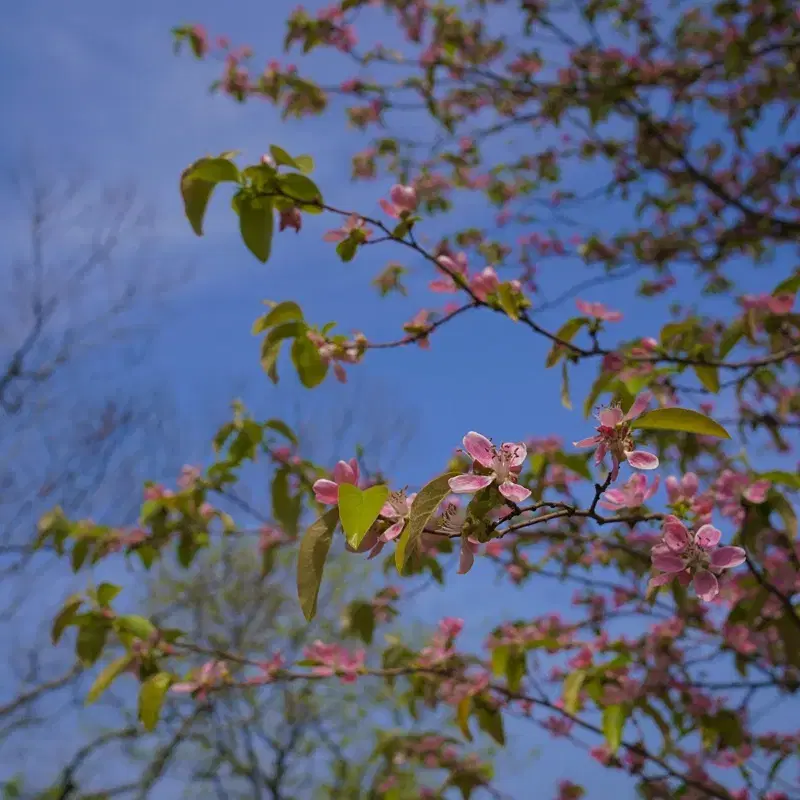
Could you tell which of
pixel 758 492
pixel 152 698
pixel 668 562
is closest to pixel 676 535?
pixel 668 562

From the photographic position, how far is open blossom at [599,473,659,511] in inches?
30.6

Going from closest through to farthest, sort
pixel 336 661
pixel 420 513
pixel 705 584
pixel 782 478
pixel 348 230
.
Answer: pixel 420 513 → pixel 705 584 → pixel 348 230 → pixel 782 478 → pixel 336 661

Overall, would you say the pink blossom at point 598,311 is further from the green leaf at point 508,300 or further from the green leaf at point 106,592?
the green leaf at point 106,592

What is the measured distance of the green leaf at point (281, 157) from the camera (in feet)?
3.59

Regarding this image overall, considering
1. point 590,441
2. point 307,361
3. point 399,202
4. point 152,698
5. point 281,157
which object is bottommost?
point 152,698

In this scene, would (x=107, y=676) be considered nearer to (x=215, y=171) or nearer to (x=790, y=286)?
(x=215, y=171)

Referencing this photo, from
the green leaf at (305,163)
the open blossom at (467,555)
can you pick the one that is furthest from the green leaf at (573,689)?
the green leaf at (305,163)

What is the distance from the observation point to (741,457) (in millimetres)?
1451

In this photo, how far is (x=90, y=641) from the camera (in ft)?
4.70

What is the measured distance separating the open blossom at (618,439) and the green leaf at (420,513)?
145mm

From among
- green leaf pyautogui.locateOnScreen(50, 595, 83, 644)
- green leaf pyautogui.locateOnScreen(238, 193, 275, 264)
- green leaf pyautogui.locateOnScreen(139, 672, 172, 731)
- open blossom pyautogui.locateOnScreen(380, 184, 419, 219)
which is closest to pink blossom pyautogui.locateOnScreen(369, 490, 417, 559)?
green leaf pyautogui.locateOnScreen(238, 193, 275, 264)

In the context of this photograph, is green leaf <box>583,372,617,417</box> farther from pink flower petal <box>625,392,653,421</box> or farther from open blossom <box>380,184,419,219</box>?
pink flower petal <box>625,392,653,421</box>

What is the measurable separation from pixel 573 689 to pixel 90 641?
959 millimetres

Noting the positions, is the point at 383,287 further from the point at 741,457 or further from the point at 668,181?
the point at 668,181
